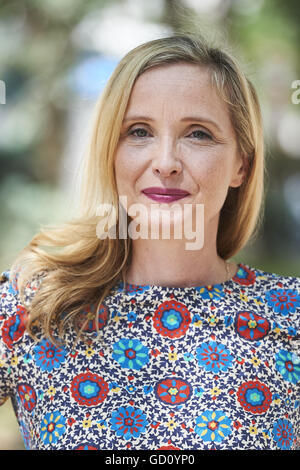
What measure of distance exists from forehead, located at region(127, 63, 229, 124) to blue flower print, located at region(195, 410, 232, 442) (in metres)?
0.81

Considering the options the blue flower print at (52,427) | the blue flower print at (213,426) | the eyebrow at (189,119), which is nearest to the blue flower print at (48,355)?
the blue flower print at (52,427)

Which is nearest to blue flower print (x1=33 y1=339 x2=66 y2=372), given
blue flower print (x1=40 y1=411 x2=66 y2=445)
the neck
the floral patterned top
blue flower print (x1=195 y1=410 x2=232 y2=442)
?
the floral patterned top

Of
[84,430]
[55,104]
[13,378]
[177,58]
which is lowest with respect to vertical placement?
[84,430]

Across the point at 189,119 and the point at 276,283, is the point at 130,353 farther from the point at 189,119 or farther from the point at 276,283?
the point at 189,119

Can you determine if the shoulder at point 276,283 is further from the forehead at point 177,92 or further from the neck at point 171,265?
the forehead at point 177,92

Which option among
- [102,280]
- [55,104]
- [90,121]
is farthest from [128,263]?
[55,104]

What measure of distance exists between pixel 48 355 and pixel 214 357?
46 cm

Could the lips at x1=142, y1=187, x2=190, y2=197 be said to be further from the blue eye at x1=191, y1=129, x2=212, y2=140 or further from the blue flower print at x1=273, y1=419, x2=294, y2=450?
the blue flower print at x1=273, y1=419, x2=294, y2=450

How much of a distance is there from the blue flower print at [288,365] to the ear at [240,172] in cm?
54

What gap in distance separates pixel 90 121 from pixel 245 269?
2.20 ft

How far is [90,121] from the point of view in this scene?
1865 mm

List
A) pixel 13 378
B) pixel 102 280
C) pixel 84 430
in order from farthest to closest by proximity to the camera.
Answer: pixel 102 280 → pixel 13 378 → pixel 84 430

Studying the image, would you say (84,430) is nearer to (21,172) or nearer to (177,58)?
(177,58)

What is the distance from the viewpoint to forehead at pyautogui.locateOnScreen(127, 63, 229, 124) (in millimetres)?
1664
